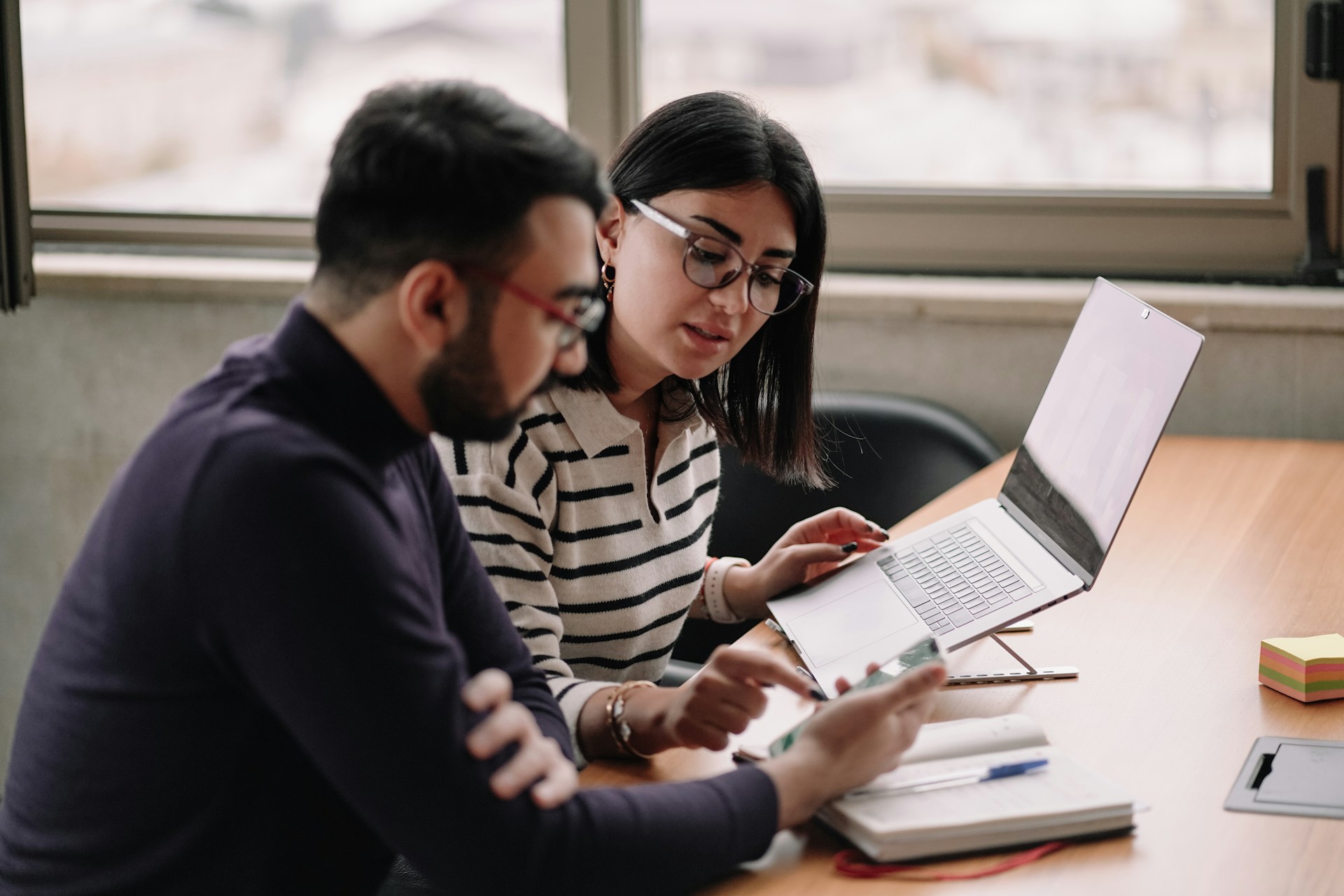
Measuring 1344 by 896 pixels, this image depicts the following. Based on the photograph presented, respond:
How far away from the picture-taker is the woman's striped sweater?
1.33 metres

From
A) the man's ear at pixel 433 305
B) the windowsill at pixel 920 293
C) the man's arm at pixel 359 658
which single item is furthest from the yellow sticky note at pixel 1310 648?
the windowsill at pixel 920 293

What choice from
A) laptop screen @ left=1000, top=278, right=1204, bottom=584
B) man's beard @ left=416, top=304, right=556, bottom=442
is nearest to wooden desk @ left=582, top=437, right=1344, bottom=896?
laptop screen @ left=1000, top=278, right=1204, bottom=584

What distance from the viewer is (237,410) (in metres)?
0.85

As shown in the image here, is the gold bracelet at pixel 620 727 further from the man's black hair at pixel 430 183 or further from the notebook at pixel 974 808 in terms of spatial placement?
the man's black hair at pixel 430 183

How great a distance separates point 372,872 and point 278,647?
299mm

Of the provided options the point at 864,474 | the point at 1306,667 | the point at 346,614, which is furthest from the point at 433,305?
the point at 864,474

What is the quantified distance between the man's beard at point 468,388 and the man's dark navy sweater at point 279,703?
0.04 m

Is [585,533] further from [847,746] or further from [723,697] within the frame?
[847,746]

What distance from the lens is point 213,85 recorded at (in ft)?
9.50

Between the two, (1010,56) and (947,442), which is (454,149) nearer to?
(947,442)

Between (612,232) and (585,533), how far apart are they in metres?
0.33

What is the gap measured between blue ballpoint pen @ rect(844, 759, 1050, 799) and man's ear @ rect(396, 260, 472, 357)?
0.45 m

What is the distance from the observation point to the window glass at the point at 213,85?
2.79 meters

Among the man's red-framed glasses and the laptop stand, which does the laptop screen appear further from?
the man's red-framed glasses
